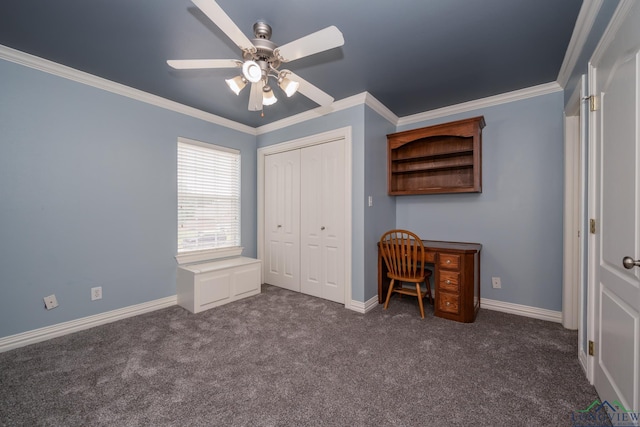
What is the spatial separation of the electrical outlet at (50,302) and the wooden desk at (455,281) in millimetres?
3537

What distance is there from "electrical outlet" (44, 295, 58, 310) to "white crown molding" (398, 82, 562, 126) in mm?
4240

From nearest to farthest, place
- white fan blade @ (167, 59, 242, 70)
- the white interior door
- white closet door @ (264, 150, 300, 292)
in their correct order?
the white interior door → white fan blade @ (167, 59, 242, 70) → white closet door @ (264, 150, 300, 292)

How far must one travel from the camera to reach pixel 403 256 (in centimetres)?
280

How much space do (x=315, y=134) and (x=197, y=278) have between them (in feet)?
7.24

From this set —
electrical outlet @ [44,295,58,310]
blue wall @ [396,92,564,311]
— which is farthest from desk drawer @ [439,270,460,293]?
electrical outlet @ [44,295,58,310]

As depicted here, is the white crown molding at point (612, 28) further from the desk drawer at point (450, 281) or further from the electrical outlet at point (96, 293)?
the electrical outlet at point (96, 293)

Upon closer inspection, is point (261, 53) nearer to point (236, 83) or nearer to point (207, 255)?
point (236, 83)

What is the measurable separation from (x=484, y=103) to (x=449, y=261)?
189 centimetres

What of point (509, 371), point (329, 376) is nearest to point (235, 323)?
point (329, 376)

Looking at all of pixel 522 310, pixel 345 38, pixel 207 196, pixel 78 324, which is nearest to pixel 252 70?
pixel 345 38

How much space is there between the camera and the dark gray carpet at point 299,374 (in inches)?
57.5

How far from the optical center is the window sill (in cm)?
326

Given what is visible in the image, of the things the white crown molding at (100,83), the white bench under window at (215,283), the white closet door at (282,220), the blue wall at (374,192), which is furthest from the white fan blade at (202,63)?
the white bench under window at (215,283)

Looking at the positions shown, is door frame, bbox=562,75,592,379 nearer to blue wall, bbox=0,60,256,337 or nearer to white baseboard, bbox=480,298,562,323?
white baseboard, bbox=480,298,562,323
